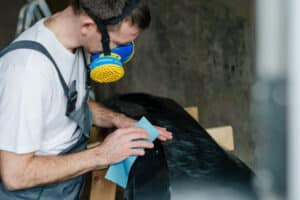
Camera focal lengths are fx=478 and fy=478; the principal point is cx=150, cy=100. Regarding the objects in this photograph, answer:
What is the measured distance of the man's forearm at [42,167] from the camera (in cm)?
137

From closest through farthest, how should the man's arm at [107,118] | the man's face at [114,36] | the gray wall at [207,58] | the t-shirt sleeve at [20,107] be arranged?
the t-shirt sleeve at [20,107] < the man's face at [114,36] < the man's arm at [107,118] < the gray wall at [207,58]

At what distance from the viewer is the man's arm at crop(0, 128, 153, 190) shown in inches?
53.9

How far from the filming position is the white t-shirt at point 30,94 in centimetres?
133

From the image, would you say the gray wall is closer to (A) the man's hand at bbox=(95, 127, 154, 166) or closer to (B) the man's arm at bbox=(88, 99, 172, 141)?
(B) the man's arm at bbox=(88, 99, 172, 141)

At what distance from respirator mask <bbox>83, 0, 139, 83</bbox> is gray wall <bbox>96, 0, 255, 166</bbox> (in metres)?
0.75

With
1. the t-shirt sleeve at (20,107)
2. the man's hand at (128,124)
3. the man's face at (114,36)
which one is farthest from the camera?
the man's hand at (128,124)

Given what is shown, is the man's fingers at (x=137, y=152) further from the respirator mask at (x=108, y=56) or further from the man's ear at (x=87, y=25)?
the man's ear at (x=87, y=25)

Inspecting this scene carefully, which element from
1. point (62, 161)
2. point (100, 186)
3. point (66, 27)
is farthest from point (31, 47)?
point (100, 186)

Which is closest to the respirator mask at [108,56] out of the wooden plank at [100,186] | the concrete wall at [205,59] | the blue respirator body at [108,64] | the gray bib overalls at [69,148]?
the blue respirator body at [108,64]

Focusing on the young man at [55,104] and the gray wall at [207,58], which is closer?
the young man at [55,104]

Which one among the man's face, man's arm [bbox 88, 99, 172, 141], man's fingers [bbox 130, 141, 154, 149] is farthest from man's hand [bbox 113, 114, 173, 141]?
the man's face

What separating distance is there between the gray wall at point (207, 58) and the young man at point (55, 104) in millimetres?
825

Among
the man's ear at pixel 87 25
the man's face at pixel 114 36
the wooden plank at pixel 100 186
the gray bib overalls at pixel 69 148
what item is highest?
the man's ear at pixel 87 25

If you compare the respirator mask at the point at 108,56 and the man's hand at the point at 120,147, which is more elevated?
the respirator mask at the point at 108,56
